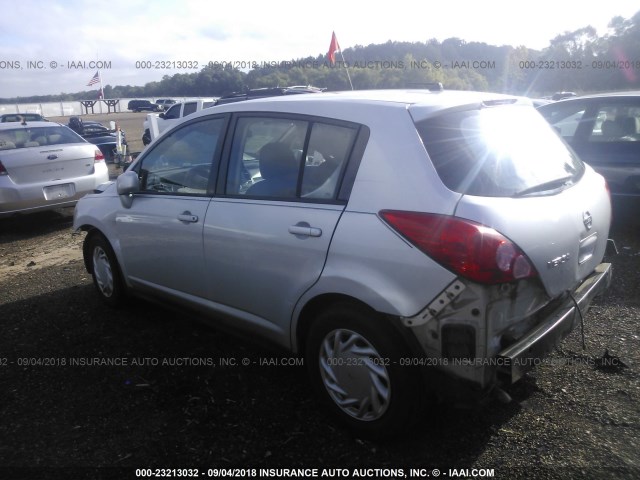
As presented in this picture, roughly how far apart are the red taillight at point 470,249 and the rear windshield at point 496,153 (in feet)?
0.71

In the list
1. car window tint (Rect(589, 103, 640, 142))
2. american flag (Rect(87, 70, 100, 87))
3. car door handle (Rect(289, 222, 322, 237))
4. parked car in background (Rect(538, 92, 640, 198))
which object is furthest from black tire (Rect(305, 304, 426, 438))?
american flag (Rect(87, 70, 100, 87))

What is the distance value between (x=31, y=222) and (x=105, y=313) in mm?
4877

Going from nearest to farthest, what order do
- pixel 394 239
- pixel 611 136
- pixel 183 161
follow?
pixel 394 239
pixel 183 161
pixel 611 136

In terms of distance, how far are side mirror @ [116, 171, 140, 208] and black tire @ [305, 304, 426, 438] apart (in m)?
2.00

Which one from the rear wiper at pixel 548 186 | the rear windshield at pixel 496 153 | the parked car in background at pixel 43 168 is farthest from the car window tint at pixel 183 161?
the parked car in background at pixel 43 168

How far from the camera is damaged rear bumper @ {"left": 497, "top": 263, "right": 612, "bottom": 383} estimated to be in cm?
239

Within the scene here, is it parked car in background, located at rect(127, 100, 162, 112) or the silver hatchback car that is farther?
parked car in background, located at rect(127, 100, 162, 112)

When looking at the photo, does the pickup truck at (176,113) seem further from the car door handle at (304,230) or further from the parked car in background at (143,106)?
the parked car in background at (143,106)

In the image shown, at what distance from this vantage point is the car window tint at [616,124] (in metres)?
6.13

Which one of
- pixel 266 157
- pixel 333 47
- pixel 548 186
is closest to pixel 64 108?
pixel 333 47

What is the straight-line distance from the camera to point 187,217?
361 cm

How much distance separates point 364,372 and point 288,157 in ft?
4.33

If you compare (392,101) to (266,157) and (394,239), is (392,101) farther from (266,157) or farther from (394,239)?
Answer: (266,157)

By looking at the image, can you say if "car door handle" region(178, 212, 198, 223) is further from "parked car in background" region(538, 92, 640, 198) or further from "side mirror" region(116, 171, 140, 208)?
"parked car in background" region(538, 92, 640, 198)
